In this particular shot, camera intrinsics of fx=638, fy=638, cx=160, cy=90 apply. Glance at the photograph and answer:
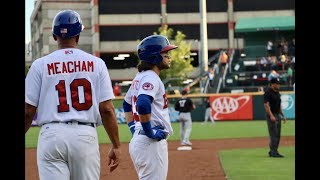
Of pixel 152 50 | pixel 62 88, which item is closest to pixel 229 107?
pixel 152 50

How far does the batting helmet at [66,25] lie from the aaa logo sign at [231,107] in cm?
3285

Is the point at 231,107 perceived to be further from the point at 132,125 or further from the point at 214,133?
the point at 132,125

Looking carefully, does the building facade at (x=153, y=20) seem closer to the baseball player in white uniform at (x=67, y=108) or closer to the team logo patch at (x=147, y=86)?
the team logo patch at (x=147, y=86)

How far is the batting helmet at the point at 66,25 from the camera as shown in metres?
5.22

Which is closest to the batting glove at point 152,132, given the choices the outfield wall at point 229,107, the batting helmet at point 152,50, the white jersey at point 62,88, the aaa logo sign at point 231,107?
the batting helmet at point 152,50

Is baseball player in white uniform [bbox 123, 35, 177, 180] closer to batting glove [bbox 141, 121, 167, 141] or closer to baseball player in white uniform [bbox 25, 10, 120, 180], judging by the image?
batting glove [bbox 141, 121, 167, 141]

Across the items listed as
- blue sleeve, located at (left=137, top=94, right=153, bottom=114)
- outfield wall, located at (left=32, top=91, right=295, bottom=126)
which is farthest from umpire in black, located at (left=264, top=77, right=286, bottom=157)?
outfield wall, located at (left=32, top=91, right=295, bottom=126)

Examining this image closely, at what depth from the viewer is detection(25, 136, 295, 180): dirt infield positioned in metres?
12.1

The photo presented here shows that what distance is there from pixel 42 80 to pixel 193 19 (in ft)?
201

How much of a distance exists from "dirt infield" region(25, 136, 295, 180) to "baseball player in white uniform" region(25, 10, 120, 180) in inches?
264

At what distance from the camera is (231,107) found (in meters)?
38.0

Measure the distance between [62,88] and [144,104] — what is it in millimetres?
1130
